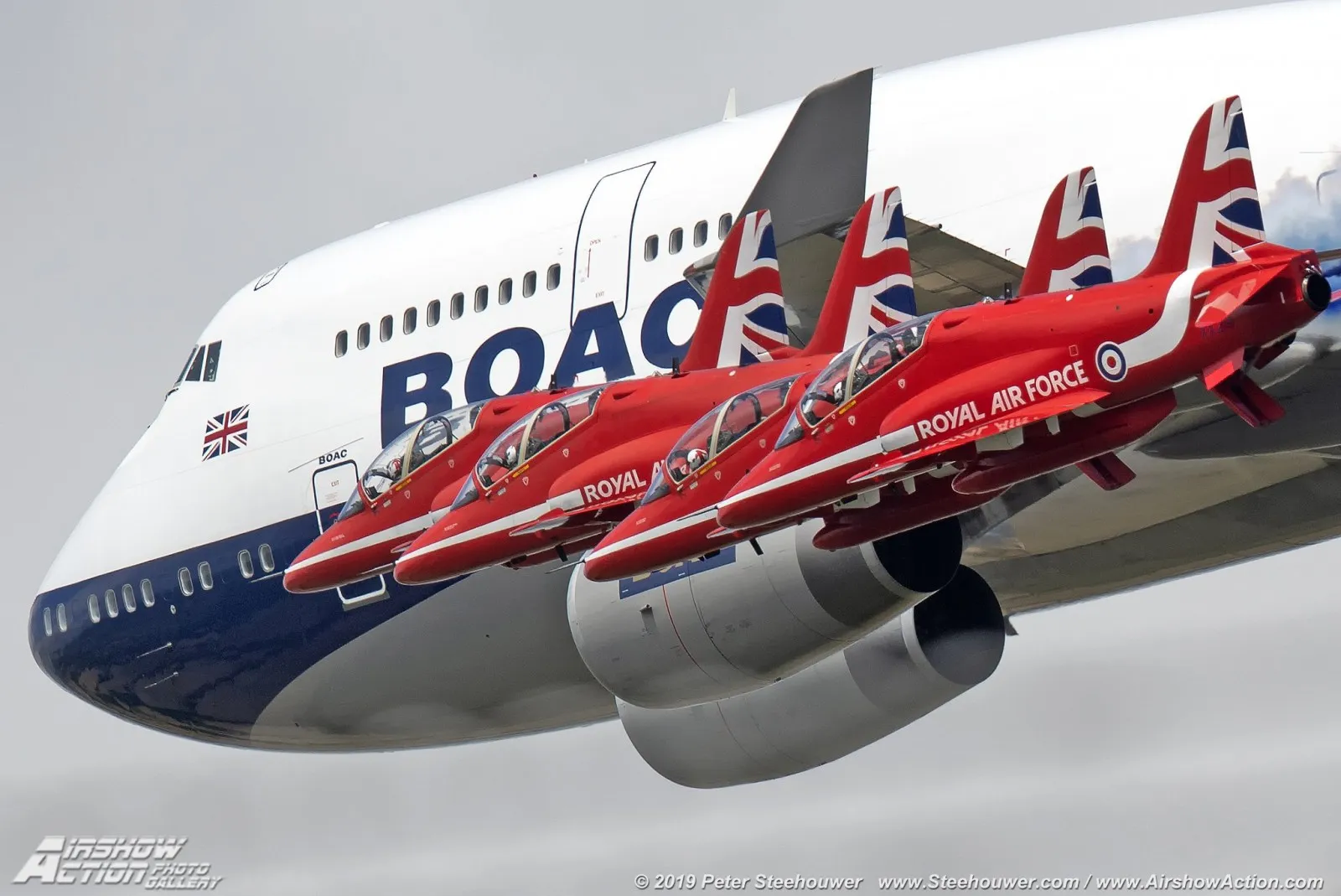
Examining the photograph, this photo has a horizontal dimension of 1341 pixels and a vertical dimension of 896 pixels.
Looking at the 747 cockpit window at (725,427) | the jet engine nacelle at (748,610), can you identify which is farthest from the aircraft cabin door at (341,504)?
the 747 cockpit window at (725,427)

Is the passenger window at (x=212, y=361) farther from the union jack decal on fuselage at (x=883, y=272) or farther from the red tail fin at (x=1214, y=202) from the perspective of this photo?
the red tail fin at (x=1214, y=202)

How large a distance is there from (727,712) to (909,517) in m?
6.93

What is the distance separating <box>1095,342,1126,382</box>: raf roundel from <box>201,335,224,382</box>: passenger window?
54.9 ft

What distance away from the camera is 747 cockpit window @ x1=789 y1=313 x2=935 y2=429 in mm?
19781

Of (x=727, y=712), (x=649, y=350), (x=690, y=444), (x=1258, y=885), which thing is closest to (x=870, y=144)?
(x=649, y=350)

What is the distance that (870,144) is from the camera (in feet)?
81.7

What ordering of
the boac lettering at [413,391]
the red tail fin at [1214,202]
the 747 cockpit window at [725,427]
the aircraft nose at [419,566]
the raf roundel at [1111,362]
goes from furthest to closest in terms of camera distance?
the boac lettering at [413,391], the aircraft nose at [419,566], the 747 cockpit window at [725,427], the red tail fin at [1214,202], the raf roundel at [1111,362]

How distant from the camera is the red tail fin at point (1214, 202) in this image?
18453 millimetres

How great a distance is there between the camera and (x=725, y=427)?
851 inches

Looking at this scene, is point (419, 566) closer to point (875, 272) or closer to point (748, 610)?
point (748, 610)

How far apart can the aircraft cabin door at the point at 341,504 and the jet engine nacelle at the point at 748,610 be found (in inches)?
164

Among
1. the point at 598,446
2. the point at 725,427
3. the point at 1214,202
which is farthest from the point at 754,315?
the point at 1214,202

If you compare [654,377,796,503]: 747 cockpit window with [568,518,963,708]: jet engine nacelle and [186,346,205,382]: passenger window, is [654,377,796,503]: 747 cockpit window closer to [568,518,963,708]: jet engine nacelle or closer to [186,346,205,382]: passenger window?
[568,518,963,708]: jet engine nacelle

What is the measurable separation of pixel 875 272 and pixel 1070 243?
2.34 meters
